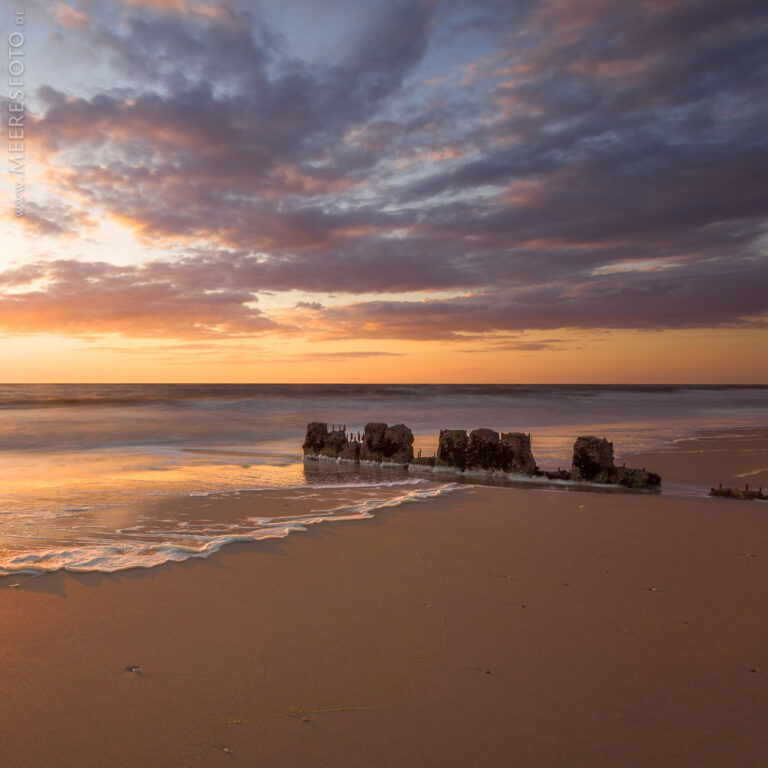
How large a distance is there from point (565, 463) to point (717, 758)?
1206 cm

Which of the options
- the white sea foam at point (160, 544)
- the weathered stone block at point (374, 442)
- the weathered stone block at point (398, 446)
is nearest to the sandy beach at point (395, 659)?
the white sea foam at point (160, 544)

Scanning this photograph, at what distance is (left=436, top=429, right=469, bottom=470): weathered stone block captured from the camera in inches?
505

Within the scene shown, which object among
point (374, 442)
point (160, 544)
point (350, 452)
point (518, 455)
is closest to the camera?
point (160, 544)

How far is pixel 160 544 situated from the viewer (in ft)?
20.0

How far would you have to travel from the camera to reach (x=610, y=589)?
476 cm

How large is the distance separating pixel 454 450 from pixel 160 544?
26.1 ft

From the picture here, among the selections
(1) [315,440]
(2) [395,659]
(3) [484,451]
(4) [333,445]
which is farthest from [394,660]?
(1) [315,440]

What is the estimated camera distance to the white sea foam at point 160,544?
521cm

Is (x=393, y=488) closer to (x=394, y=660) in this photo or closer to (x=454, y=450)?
(x=454, y=450)

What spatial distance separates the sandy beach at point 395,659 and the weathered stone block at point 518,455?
5.94m

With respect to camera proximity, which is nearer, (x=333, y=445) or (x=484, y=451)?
(x=484, y=451)

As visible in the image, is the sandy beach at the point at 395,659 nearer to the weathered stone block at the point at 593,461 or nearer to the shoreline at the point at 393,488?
the shoreline at the point at 393,488

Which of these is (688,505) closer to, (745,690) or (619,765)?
(745,690)

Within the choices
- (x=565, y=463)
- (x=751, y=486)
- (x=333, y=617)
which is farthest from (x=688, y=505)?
(x=333, y=617)
